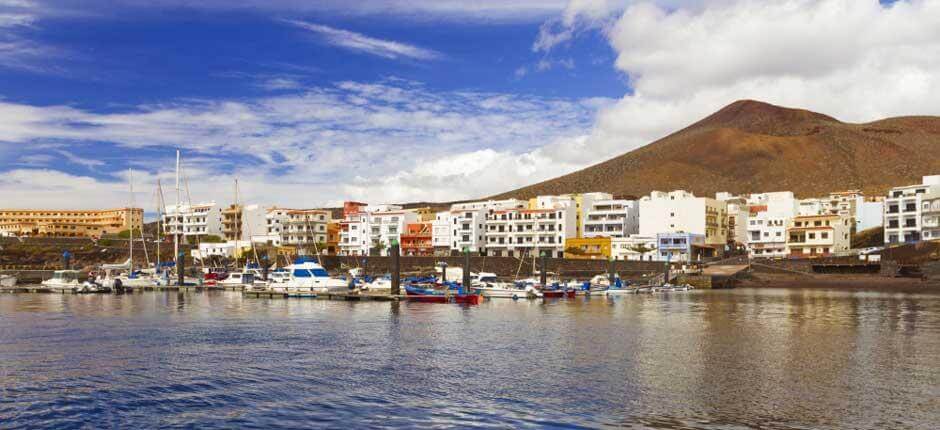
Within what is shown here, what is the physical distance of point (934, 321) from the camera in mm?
50250

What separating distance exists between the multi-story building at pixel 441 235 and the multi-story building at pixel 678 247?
36.7 m

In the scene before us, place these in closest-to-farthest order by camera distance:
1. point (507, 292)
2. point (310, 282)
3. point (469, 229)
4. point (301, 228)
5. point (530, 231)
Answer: point (310, 282) < point (507, 292) < point (530, 231) < point (469, 229) < point (301, 228)

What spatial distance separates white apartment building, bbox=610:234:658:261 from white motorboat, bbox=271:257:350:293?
62.1 m

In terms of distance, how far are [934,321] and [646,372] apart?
29742 mm

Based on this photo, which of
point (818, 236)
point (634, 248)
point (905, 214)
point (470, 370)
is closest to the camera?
point (470, 370)

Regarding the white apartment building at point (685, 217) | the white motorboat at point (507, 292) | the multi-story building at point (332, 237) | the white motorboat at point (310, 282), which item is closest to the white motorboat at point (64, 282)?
the white motorboat at point (310, 282)

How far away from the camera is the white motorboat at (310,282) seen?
74812 mm

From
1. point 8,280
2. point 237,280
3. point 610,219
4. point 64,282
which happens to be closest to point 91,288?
point 64,282

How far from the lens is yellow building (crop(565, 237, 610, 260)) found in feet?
422

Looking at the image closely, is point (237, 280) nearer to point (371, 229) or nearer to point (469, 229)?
point (469, 229)

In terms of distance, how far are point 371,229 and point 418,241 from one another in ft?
35.5

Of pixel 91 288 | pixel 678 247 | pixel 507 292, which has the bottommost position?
pixel 507 292

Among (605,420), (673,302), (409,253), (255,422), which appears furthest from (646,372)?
(409,253)

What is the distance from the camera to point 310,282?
75438 mm
